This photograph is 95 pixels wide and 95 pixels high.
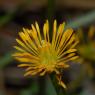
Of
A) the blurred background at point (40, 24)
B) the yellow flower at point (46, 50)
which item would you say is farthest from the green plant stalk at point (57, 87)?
the blurred background at point (40, 24)

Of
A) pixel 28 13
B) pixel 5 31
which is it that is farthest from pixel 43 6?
pixel 5 31

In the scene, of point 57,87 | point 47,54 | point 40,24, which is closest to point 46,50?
point 47,54

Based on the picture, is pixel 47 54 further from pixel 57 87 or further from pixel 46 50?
pixel 57 87

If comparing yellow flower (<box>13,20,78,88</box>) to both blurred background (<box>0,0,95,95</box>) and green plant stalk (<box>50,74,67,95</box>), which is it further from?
blurred background (<box>0,0,95,95</box>)

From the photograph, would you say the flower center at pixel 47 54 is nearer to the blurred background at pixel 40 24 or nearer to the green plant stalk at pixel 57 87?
the green plant stalk at pixel 57 87

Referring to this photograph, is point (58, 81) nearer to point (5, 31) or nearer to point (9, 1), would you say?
point (5, 31)

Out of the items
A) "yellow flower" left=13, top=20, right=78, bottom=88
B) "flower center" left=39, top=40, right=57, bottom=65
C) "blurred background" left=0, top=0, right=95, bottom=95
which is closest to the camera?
"yellow flower" left=13, top=20, right=78, bottom=88

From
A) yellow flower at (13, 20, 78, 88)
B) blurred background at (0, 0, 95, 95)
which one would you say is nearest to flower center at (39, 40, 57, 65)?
yellow flower at (13, 20, 78, 88)
